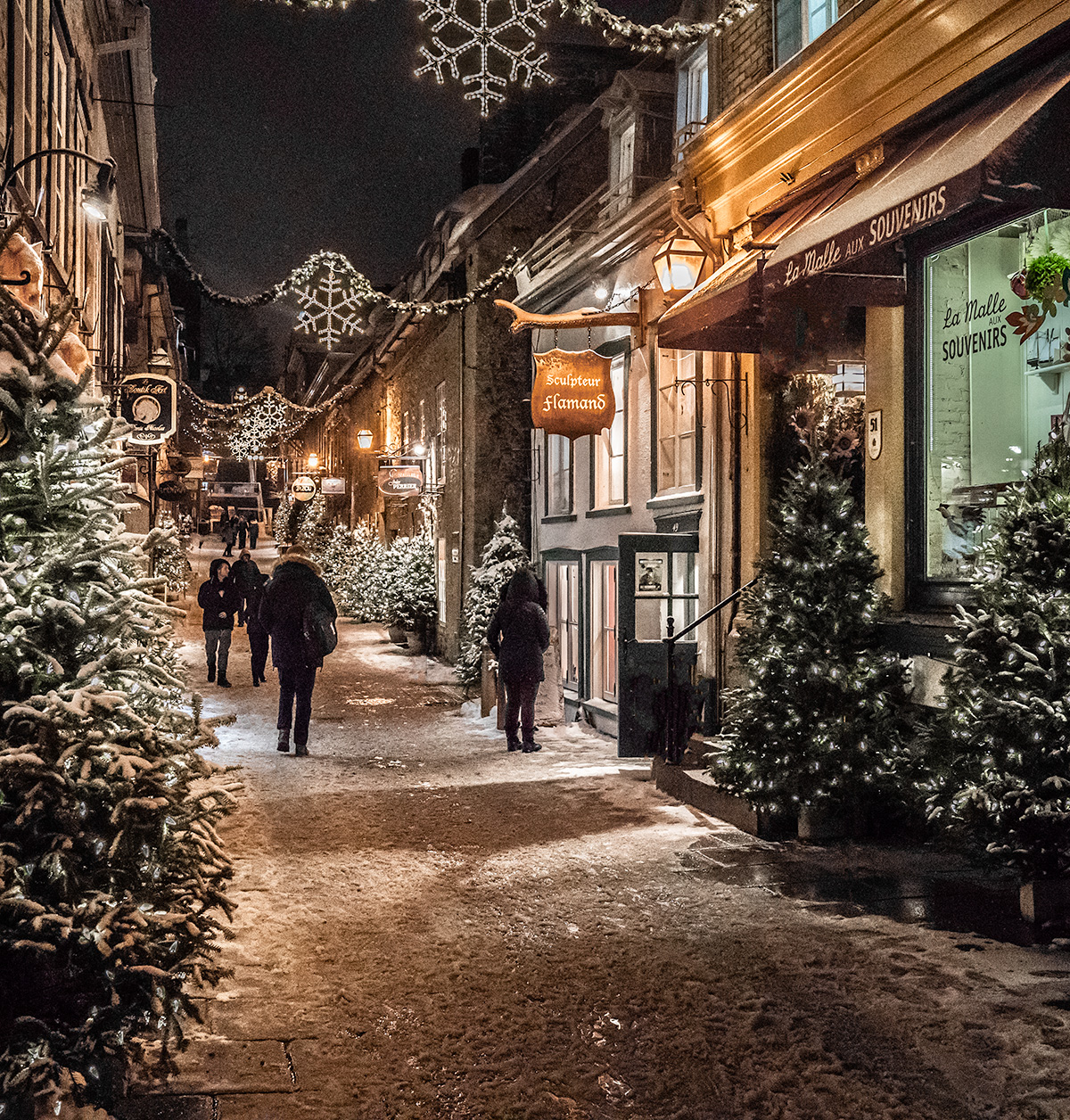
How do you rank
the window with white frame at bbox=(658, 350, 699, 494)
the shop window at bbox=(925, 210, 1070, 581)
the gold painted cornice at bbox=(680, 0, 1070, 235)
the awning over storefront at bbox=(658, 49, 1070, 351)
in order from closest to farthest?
the awning over storefront at bbox=(658, 49, 1070, 351) < the gold painted cornice at bbox=(680, 0, 1070, 235) < the shop window at bbox=(925, 210, 1070, 581) < the window with white frame at bbox=(658, 350, 699, 494)

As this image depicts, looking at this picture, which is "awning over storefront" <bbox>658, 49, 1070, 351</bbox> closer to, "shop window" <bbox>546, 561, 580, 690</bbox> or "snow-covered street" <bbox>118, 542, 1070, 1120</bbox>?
"snow-covered street" <bbox>118, 542, 1070, 1120</bbox>

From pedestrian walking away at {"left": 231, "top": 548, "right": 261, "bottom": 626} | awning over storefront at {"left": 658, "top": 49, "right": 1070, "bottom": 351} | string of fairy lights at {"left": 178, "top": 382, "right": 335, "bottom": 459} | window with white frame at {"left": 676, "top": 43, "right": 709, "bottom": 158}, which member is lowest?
pedestrian walking away at {"left": 231, "top": 548, "right": 261, "bottom": 626}

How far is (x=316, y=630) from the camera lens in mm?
11180

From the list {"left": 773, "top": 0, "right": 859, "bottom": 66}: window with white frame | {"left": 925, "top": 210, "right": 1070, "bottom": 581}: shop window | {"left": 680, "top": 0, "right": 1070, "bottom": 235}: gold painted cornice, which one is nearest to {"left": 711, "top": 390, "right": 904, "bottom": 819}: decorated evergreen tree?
{"left": 925, "top": 210, "right": 1070, "bottom": 581}: shop window

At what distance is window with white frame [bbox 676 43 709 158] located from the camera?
1199 centimetres

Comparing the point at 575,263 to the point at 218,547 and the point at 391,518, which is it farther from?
the point at 218,547

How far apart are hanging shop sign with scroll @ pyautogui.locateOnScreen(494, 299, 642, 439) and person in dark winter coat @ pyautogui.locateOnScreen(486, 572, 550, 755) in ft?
6.66

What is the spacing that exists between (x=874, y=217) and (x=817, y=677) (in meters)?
3.12

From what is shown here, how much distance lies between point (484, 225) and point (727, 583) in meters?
11.1

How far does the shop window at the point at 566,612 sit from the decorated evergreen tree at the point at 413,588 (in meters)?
6.55

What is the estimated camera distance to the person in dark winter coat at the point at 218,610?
15922 mm

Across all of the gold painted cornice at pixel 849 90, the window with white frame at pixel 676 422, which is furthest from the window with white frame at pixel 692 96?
the window with white frame at pixel 676 422

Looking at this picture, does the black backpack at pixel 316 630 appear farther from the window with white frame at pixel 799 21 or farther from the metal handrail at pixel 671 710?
the window with white frame at pixel 799 21

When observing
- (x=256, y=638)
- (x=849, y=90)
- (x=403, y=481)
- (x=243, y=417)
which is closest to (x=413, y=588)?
(x=403, y=481)
